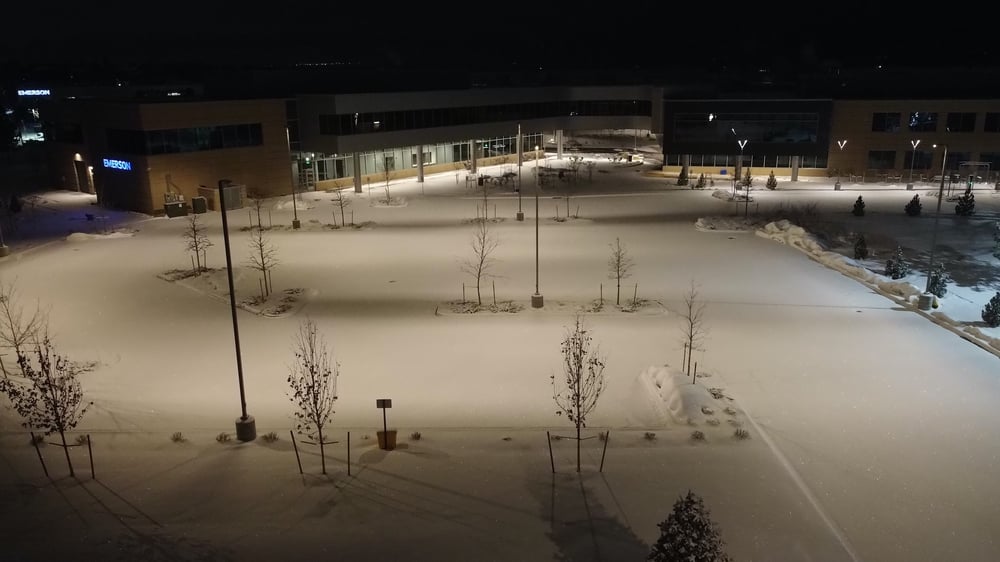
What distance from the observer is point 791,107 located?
5744cm

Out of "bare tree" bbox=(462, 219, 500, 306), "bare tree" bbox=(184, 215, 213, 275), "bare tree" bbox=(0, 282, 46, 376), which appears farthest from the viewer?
"bare tree" bbox=(184, 215, 213, 275)

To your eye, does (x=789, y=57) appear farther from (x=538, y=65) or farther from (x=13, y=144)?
(x=13, y=144)

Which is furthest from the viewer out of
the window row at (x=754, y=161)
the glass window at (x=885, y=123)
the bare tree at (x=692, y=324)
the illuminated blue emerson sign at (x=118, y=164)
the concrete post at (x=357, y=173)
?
the window row at (x=754, y=161)

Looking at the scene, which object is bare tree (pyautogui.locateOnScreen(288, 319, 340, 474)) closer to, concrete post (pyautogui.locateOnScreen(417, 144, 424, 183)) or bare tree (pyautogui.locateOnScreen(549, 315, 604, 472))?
bare tree (pyautogui.locateOnScreen(549, 315, 604, 472))

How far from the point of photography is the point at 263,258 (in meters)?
30.0

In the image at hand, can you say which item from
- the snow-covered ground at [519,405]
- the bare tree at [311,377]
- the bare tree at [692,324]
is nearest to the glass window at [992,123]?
the snow-covered ground at [519,405]

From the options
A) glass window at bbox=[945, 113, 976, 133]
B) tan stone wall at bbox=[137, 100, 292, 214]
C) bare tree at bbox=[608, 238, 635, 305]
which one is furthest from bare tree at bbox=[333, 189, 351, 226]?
glass window at bbox=[945, 113, 976, 133]

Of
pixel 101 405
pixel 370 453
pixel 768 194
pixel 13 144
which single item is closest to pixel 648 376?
pixel 370 453

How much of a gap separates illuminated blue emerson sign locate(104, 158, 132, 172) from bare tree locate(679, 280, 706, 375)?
36.6 meters

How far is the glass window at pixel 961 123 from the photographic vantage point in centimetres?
5578

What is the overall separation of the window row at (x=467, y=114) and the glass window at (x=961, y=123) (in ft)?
86.4

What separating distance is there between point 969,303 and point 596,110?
50.0m

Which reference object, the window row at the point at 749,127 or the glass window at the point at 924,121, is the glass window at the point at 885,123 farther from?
the window row at the point at 749,127

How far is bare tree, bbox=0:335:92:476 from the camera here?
14354 millimetres
